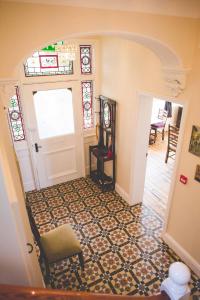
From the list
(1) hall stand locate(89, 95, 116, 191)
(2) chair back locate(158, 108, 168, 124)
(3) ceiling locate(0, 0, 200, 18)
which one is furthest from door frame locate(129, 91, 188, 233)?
(2) chair back locate(158, 108, 168, 124)

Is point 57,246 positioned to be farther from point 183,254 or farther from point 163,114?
point 163,114

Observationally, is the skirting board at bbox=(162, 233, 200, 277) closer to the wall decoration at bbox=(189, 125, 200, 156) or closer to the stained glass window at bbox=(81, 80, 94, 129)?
the wall decoration at bbox=(189, 125, 200, 156)

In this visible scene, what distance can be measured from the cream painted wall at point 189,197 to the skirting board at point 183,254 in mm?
46

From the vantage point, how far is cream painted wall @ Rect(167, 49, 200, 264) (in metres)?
2.23

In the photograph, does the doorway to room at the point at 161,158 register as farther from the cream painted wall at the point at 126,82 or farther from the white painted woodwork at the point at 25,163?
the white painted woodwork at the point at 25,163

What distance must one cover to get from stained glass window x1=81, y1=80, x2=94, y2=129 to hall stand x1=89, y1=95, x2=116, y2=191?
21 centimetres

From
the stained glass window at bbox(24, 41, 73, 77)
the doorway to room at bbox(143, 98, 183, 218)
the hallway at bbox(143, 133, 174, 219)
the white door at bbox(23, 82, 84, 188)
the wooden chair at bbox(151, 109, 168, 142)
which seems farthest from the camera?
the wooden chair at bbox(151, 109, 168, 142)

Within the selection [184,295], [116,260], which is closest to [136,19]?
[184,295]

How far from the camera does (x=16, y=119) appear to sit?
3607 millimetres

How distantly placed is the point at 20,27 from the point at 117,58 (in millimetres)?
2134

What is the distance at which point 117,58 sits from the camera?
333 centimetres

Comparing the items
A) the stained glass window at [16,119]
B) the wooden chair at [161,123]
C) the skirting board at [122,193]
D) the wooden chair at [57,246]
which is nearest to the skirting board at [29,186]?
the stained glass window at [16,119]

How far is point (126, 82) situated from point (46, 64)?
1.37 metres

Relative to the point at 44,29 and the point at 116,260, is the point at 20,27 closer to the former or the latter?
the point at 44,29
